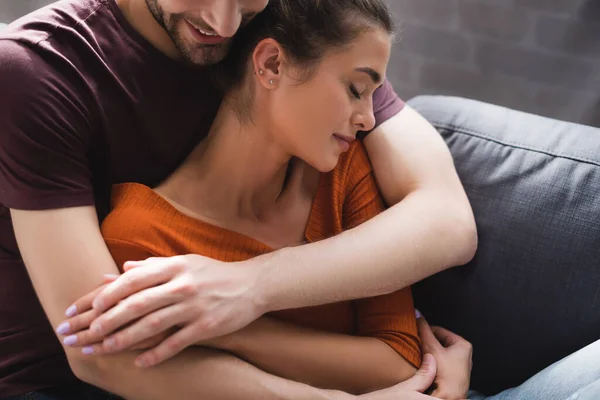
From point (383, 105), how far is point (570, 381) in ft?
1.79

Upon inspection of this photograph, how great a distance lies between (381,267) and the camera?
1089 mm

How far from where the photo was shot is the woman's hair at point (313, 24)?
3.32ft

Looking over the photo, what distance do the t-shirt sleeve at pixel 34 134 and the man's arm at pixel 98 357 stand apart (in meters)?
0.02

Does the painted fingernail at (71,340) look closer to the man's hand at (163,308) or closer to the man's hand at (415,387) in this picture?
the man's hand at (163,308)

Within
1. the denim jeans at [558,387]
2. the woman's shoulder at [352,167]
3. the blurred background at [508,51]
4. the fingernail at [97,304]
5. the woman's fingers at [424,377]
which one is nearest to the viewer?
the fingernail at [97,304]

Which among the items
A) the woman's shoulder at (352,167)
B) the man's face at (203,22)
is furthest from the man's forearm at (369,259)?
the man's face at (203,22)

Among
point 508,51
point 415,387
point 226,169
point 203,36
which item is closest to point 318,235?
point 226,169

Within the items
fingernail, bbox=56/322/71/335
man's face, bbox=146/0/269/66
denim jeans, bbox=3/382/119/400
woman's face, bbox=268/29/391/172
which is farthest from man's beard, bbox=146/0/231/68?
denim jeans, bbox=3/382/119/400

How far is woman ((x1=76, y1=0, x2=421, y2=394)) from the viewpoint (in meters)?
Answer: 1.03

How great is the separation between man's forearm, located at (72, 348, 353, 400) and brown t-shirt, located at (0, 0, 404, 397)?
18 cm

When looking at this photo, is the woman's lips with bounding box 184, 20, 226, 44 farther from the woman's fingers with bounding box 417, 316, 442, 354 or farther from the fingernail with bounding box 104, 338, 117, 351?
the woman's fingers with bounding box 417, 316, 442, 354

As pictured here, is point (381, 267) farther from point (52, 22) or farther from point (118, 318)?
point (52, 22)

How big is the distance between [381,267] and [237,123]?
1.09 ft

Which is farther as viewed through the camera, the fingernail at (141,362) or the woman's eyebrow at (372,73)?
the woman's eyebrow at (372,73)
